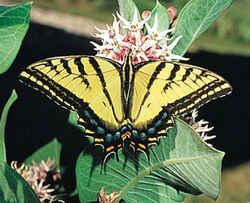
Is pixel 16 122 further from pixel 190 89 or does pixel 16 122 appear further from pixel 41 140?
pixel 190 89

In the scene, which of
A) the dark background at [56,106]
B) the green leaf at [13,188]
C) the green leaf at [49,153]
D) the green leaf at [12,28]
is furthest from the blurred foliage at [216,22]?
the green leaf at [13,188]

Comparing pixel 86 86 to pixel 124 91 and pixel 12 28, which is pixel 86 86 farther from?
pixel 12 28

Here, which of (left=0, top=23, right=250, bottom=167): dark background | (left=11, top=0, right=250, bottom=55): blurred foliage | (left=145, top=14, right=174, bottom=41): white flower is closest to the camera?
(left=145, top=14, right=174, bottom=41): white flower

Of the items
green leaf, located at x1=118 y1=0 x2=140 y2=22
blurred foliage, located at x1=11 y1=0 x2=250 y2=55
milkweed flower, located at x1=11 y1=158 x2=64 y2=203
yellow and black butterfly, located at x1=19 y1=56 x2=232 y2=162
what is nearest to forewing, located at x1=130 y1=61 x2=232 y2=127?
yellow and black butterfly, located at x1=19 y1=56 x2=232 y2=162

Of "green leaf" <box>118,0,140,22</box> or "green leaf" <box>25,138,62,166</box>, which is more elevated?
"green leaf" <box>118,0,140,22</box>

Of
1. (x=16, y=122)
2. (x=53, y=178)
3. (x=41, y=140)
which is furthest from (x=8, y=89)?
(x=53, y=178)

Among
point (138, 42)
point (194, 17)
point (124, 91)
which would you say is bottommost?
point (124, 91)

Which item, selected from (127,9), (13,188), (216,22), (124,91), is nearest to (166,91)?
(124,91)

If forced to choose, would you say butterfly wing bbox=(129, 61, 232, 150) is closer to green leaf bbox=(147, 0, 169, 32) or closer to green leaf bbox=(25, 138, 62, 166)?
green leaf bbox=(147, 0, 169, 32)
